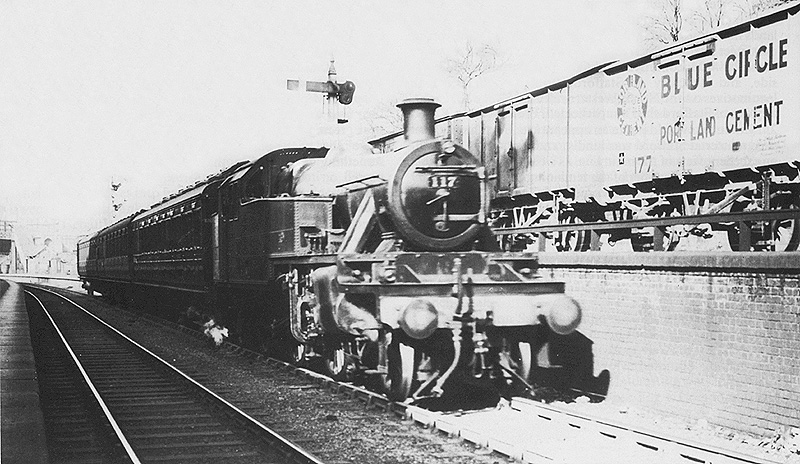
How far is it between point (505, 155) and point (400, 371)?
7652 millimetres

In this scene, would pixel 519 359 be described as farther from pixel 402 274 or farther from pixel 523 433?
pixel 402 274

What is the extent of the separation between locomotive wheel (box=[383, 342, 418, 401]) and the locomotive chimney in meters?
2.72

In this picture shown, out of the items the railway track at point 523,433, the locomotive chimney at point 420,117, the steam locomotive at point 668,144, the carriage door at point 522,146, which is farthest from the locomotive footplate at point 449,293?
the carriage door at point 522,146

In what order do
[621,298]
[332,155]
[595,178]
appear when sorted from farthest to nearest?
[595,178]
[332,155]
[621,298]

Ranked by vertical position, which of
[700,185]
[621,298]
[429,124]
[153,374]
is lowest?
[153,374]

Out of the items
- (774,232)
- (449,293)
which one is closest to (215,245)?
(449,293)

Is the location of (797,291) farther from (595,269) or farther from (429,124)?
(429,124)

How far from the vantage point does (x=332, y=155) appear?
41.0ft

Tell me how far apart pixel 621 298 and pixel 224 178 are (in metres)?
8.66

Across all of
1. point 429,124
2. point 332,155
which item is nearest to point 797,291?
point 429,124

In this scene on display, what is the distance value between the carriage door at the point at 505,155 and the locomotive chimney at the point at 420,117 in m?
5.51

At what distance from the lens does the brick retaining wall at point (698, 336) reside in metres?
7.76

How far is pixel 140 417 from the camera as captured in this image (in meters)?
9.62

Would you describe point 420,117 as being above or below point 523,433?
above
